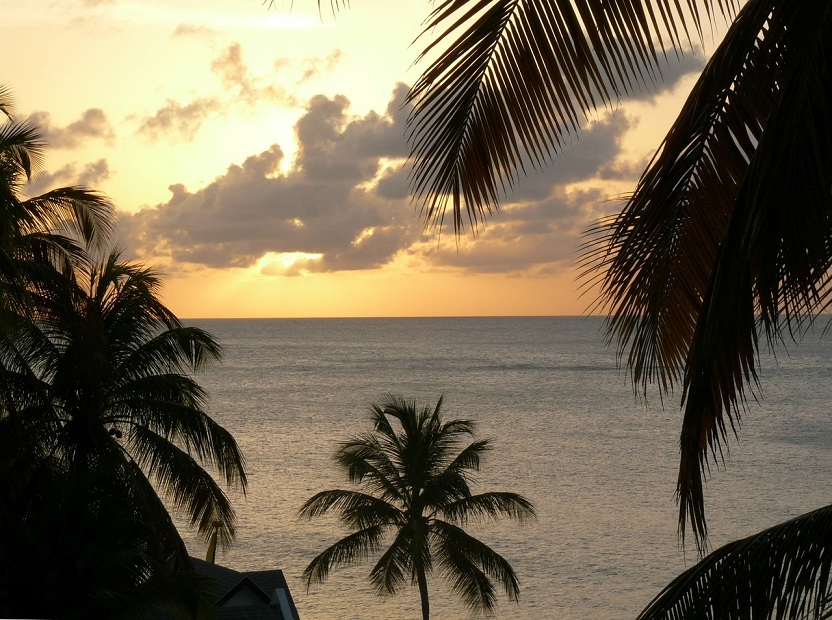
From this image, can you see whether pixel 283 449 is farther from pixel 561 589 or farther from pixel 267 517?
pixel 561 589

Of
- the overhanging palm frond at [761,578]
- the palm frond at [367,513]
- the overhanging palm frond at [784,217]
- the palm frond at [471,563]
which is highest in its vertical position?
the overhanging palm frond at [784,217]

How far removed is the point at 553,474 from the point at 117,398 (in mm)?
52486

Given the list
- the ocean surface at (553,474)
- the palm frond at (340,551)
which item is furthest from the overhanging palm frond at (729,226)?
the palm frond at (340,551)

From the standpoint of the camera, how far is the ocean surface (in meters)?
39.9

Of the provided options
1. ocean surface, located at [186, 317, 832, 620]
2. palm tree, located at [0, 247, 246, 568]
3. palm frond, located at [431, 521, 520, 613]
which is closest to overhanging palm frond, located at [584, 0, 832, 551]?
ocean surface, located at [186, 317, 832, 620]

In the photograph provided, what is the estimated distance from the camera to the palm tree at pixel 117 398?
13.0 m

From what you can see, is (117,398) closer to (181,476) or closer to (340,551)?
(181,476)

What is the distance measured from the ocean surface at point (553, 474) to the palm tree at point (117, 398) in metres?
7.12

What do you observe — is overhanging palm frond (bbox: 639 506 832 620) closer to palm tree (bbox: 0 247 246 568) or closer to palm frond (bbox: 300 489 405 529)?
palm tree (bbox: 0 247 246 568)

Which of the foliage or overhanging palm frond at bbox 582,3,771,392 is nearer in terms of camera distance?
overhanging palm frond at bbox 582,3,771,392

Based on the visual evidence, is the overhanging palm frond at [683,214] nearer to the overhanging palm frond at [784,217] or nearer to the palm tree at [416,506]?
the overhanging palm frond at [784,217]

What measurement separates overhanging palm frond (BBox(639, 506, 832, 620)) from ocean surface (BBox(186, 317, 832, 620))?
12.9 ft

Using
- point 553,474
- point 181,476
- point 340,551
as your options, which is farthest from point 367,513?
point 553,474

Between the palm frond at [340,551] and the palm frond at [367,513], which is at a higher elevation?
the palm frond at [367,513]
